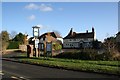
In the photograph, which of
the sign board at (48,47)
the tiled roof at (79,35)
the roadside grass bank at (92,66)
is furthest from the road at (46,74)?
the tiled roof at (79,35)

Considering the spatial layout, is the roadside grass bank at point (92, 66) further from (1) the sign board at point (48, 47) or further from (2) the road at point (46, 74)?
(1) the sign board at point (48, 47)

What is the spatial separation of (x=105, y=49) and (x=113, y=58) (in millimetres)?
2173

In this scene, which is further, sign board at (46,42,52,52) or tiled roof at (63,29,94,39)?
tiled roof at (63,29,94,39)

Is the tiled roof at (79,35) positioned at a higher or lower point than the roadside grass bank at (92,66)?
higher

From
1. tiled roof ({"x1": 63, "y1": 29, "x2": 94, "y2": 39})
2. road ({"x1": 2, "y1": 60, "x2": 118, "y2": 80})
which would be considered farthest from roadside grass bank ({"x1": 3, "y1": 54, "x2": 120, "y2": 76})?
tiled roof ({"x1": 63, "y1": 29, "x2": 94, "y2": 39})

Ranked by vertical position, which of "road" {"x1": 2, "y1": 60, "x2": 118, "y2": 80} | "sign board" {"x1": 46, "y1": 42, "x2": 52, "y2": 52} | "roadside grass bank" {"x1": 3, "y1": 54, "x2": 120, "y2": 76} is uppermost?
"sign board" {"x1": 46, "y1": 42, "x2": 52, "y2": 52}

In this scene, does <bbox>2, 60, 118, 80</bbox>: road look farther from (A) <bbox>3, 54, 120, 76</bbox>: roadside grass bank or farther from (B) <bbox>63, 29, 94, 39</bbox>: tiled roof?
(B) <bbox>63, 29, 94, 39</bbox>: tiled roof

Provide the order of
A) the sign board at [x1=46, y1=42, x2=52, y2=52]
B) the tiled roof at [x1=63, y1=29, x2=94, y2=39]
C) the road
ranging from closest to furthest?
the road < the sign board at [x1=46, y1=42, x2=52, y2=52] < the tiled roof at [x1=63, y1=29, x2=94, y2=39]

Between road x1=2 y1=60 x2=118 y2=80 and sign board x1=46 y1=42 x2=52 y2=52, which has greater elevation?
sign board x1=46 y1=42 x2=52 y2=52

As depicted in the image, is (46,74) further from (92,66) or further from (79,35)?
(79,35)

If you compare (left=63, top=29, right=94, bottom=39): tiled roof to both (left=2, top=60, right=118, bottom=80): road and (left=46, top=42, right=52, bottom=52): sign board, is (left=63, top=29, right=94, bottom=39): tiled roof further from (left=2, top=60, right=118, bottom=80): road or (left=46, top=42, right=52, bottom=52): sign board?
(left=2, top=60, right=118, bottom=80): road

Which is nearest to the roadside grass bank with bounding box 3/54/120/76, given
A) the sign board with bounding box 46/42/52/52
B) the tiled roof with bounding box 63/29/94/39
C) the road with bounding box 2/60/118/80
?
the road with bounding box 2/60/118/80

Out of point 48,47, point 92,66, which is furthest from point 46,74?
point 48,47

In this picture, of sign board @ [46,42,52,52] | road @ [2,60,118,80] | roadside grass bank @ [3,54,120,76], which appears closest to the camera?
road @ [2,60,118,80]
